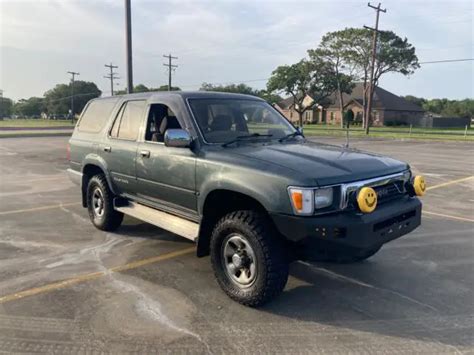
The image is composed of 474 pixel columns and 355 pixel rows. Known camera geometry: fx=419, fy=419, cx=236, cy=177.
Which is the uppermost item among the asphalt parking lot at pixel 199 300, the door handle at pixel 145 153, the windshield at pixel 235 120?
the windshield at pixel 235 120

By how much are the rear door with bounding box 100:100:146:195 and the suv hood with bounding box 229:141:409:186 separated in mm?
1653

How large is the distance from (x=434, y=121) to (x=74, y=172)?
229ft

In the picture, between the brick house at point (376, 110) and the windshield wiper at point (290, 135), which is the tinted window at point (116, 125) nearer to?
the windshield wiper at point (290, 135)

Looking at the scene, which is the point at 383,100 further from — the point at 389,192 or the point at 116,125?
the point at 389,192

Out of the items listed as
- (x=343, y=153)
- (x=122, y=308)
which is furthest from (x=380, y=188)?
(x=122, y=308)

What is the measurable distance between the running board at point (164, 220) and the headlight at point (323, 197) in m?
1.46

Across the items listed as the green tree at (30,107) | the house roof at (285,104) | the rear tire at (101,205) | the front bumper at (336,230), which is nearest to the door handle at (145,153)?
the rear tire at (101,205)

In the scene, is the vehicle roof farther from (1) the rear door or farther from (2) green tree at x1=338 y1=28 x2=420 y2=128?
(2) green tree at x1=338 y1=28 x2=420 y2=128

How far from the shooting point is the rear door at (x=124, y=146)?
530 centimetres

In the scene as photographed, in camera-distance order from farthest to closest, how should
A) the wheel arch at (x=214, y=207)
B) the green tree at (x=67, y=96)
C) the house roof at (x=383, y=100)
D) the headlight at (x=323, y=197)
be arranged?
the green tree at (x=67, y=96)
the house roof at (x=383, y=100)
the wheel arch at (x=214, y=207)
the headlight at (x=323, y=197)

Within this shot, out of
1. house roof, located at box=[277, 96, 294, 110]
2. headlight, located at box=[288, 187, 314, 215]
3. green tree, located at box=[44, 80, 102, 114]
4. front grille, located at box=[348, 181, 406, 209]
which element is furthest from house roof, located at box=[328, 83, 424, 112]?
headlight, located at box=[288, 187, 314, 215]

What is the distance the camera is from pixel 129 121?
A: 5.51 m

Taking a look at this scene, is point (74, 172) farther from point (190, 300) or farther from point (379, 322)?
point (379, 322)

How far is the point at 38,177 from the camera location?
1141 cm
